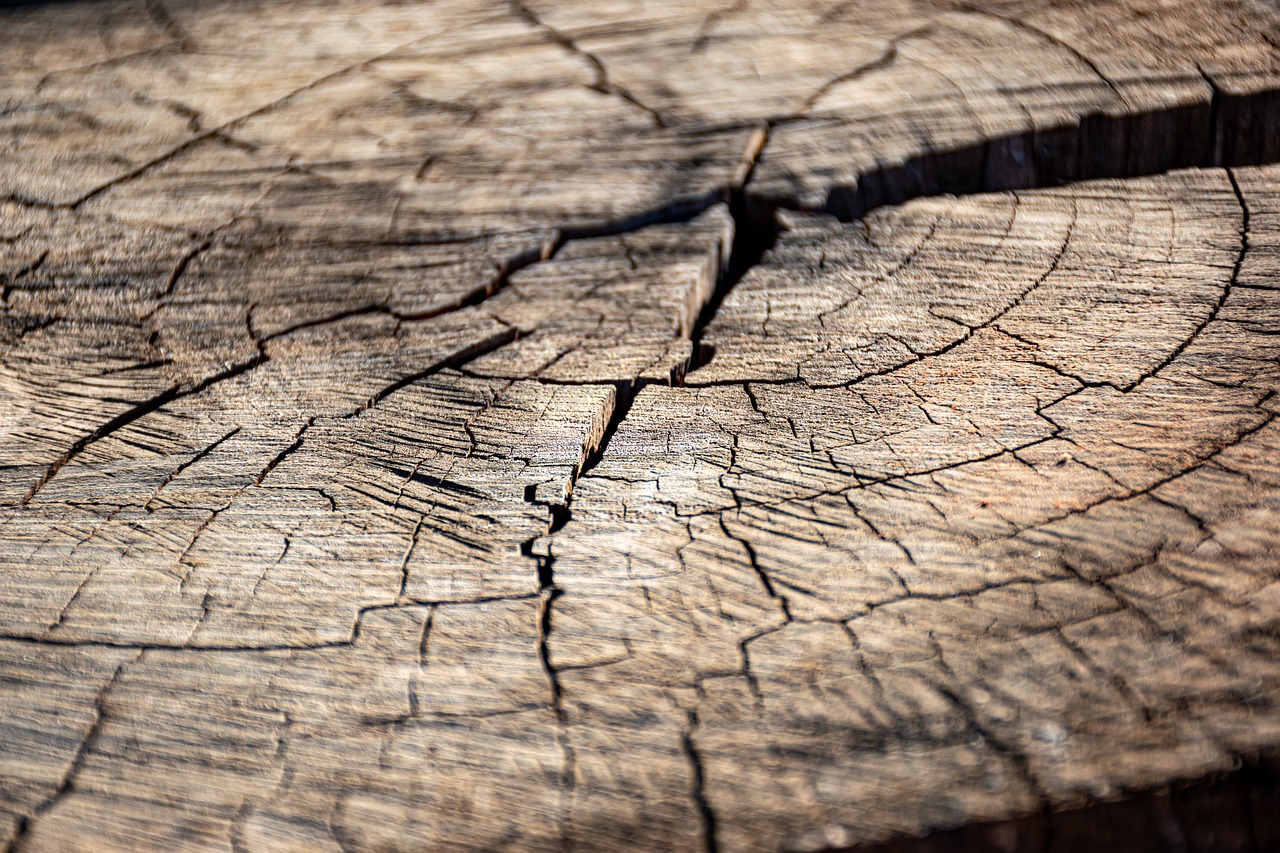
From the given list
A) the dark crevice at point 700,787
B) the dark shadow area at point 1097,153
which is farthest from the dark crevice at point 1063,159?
the dark crevice at point 700,787

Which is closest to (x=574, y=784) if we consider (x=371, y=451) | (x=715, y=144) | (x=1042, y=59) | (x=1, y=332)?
(x=371, y=451)

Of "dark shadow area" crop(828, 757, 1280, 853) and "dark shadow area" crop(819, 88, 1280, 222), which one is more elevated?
"dark shadow area" crop(819, 88, 1280, 222)

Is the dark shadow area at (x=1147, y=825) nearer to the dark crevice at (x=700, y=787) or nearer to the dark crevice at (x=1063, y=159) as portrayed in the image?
the dark crevice at (x=700, y=787)

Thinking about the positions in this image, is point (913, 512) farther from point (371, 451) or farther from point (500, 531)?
point (371, 451)

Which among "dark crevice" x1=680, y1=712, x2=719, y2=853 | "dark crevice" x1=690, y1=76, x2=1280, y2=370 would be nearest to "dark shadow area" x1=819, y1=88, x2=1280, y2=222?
"dark crevice" x1=690, y1=76, x2=1280, y2=370

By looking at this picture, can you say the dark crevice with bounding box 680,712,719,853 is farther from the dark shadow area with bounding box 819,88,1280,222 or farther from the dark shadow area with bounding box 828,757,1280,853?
the dark shadow area with bounding box 819,88,1280,222

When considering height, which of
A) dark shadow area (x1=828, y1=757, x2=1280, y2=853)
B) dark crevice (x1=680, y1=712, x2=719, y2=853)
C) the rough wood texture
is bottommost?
dark shadow area (x1=828, y1=757, x2=1280, y2=853)
